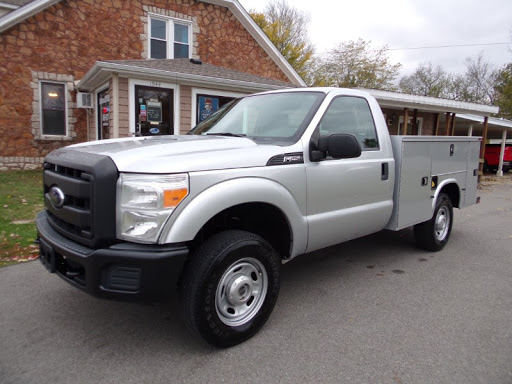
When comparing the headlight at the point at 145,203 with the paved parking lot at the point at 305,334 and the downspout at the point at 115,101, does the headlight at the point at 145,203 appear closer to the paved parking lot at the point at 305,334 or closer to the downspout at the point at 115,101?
the paved parking lot at the point at 305,334

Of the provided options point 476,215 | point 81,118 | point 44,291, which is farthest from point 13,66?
point 476,215

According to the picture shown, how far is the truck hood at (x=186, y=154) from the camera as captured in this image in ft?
7.93

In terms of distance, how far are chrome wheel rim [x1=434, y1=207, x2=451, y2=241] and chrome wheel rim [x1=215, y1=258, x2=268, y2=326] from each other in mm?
3257

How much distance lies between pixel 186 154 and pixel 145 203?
49 cm

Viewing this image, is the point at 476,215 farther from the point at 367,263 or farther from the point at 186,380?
the point at 186,380

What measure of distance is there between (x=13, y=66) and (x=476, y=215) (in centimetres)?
1352

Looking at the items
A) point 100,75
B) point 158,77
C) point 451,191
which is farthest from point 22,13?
point 451,191

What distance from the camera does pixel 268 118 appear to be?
3686 millimetres

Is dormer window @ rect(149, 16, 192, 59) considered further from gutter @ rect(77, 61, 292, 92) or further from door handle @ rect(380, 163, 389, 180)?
door handle @ rect(380, 163, 389, 180)

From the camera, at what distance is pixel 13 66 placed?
37.8ft

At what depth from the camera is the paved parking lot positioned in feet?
8.16

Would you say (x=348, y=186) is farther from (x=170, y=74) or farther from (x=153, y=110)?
(x=153, y=110)

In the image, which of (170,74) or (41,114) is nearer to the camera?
(170,74)

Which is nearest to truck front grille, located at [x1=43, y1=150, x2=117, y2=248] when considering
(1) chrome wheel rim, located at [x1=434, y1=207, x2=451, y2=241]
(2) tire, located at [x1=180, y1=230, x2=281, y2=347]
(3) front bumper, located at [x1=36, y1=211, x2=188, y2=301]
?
(3) front bumper, located at [x1=36, y1=211, x2=188, y2=301]
